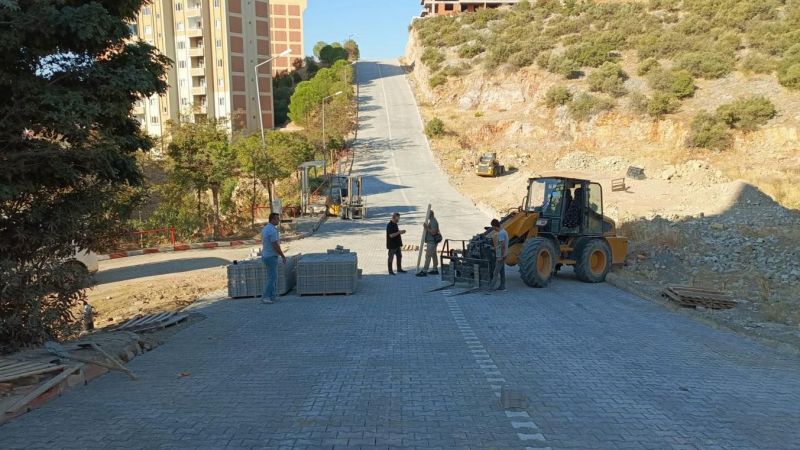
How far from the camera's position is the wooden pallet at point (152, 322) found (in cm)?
865

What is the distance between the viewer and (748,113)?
134ft

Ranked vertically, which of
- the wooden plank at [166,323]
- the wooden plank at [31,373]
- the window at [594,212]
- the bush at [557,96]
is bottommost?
the wooden plank at [166,323]

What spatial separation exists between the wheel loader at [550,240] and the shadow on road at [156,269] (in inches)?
382

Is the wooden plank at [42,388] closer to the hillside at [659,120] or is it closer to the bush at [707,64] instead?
the hillside at [659,120]

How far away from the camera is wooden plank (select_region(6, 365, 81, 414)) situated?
5165 mm

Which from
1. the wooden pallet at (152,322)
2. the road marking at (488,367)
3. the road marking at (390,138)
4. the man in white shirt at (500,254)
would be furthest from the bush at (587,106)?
the wooden pallet at (152,322)

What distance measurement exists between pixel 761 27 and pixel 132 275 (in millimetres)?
59947

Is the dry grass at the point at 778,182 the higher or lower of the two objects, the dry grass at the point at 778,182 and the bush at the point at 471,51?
the lower

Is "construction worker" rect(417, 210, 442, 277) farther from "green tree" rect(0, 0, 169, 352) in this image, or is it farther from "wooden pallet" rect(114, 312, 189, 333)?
"green tree" rect(0, 0, 169, 352)

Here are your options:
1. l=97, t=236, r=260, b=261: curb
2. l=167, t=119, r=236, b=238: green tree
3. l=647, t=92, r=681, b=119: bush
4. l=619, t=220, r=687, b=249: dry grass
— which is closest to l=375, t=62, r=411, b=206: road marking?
l=97, t=236, r=260, b=261: curb

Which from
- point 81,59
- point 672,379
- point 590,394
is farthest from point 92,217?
point 672,379

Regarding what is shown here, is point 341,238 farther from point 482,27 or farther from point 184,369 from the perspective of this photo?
point 482,27

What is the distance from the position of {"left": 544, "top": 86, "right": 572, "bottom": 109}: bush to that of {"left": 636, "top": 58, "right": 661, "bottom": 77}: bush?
24.0 ft

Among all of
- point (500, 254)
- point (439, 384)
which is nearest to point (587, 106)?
point (500, 254)
